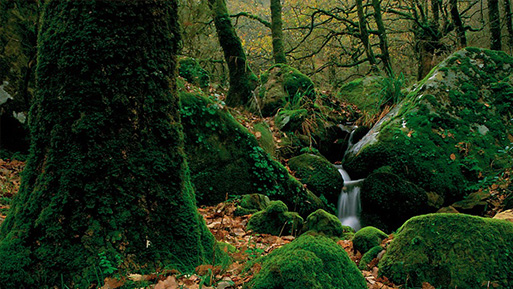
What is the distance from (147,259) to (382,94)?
9528 millimetres

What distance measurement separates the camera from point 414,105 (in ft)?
25.0

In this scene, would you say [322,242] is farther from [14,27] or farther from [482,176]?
[14,27]

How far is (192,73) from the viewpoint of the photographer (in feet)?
26.5

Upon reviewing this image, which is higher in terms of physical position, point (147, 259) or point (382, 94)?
point (382, 94)

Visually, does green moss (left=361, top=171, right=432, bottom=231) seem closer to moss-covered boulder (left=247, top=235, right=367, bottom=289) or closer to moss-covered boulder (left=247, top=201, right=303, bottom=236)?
moss-covered boulder (left=247, top=201, right=303, bottom=236)

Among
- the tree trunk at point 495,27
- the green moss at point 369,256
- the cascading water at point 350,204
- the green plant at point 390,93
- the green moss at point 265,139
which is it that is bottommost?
the cascading water at point 350,204

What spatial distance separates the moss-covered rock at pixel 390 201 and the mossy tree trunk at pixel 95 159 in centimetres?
490

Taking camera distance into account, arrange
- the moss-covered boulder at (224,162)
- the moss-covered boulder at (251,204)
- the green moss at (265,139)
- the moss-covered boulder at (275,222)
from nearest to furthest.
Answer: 1. the moss-covered boulder at (275,222)
2. the moss-covered boulder at (251,204)
3. the moss-covered boulder at (224,162)
4. the green moss at (265,139)

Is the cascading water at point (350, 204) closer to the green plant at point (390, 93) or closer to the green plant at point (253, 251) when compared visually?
the green plant at point (253, 251)

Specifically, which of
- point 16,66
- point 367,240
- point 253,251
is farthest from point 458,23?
point 16,66

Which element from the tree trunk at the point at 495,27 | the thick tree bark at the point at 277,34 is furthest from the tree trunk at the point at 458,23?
the thick tree bark at the point at 277,34

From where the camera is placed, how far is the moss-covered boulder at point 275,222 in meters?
4.38

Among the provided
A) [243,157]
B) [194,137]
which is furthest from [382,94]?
[194,137]

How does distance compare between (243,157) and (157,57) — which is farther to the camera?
(243,157)
